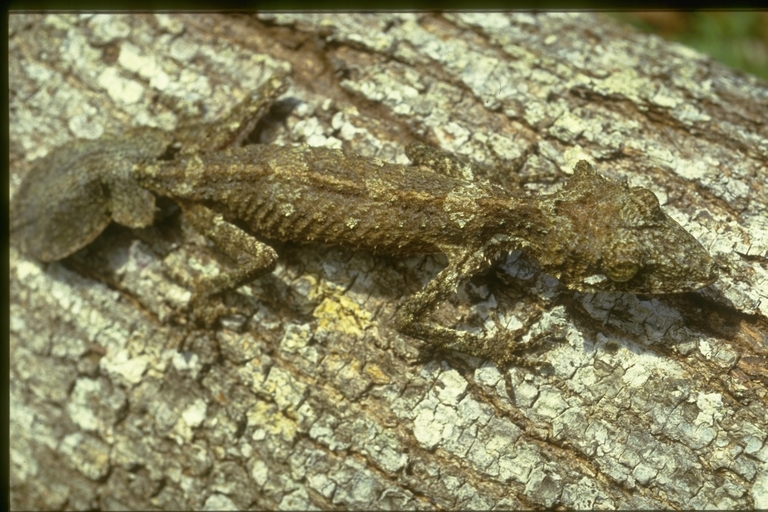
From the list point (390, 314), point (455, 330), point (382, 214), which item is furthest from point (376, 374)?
point (382, 214)

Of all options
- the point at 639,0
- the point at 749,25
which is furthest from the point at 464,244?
the point at 749,25

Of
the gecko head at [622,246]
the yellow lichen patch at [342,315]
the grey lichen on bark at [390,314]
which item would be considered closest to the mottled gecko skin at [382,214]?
the gecko head at [622,246]

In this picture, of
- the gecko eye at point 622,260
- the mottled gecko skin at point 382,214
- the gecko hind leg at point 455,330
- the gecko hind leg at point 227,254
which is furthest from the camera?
the gecko hind leg at point 227,254

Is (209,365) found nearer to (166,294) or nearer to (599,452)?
(166,294)

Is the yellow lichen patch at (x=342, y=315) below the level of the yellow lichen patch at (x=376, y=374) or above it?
above

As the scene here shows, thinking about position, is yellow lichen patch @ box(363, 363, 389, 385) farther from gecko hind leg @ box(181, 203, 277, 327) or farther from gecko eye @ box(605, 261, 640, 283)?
gecko eye @ box(605, 261, 640, 283)

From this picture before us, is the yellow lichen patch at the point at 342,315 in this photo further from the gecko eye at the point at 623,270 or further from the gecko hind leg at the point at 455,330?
the gecko eye at the point at 623,270

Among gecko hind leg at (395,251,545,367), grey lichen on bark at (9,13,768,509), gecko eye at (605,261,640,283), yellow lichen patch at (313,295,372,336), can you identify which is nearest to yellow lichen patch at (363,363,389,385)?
grey lichen on bark at (9,13,768,509)
